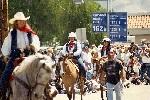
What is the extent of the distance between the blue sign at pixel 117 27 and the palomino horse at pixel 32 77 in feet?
76.5

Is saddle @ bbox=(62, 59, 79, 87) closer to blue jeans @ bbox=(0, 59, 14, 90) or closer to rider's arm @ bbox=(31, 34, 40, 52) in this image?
rider's arm @ bbox=(31, 34, 40, 52)

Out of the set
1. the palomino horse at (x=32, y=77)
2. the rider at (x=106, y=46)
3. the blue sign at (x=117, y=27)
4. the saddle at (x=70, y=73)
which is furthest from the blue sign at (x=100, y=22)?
the palomino horse at (x=32, y=77)

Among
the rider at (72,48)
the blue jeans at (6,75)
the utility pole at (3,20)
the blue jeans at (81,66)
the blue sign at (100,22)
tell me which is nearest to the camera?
the blue jeans at (6,75)

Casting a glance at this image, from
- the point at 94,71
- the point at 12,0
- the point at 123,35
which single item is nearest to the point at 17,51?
the point at 94,71

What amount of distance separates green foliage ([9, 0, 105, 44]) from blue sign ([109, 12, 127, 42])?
25559 mm

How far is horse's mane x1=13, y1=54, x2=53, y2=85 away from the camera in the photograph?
1168cm

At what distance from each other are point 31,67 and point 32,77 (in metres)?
0.18

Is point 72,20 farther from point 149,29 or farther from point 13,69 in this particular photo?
point 13,69

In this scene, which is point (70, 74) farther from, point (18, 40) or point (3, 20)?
point (18, 40)

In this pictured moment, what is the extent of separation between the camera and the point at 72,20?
7931 cm

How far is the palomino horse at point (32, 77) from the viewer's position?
11.5m

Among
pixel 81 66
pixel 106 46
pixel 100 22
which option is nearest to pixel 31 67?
pixel 106 46

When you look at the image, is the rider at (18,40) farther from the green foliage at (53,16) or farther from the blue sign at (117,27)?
the green foliage at (53,16)

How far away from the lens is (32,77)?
11.8 m
